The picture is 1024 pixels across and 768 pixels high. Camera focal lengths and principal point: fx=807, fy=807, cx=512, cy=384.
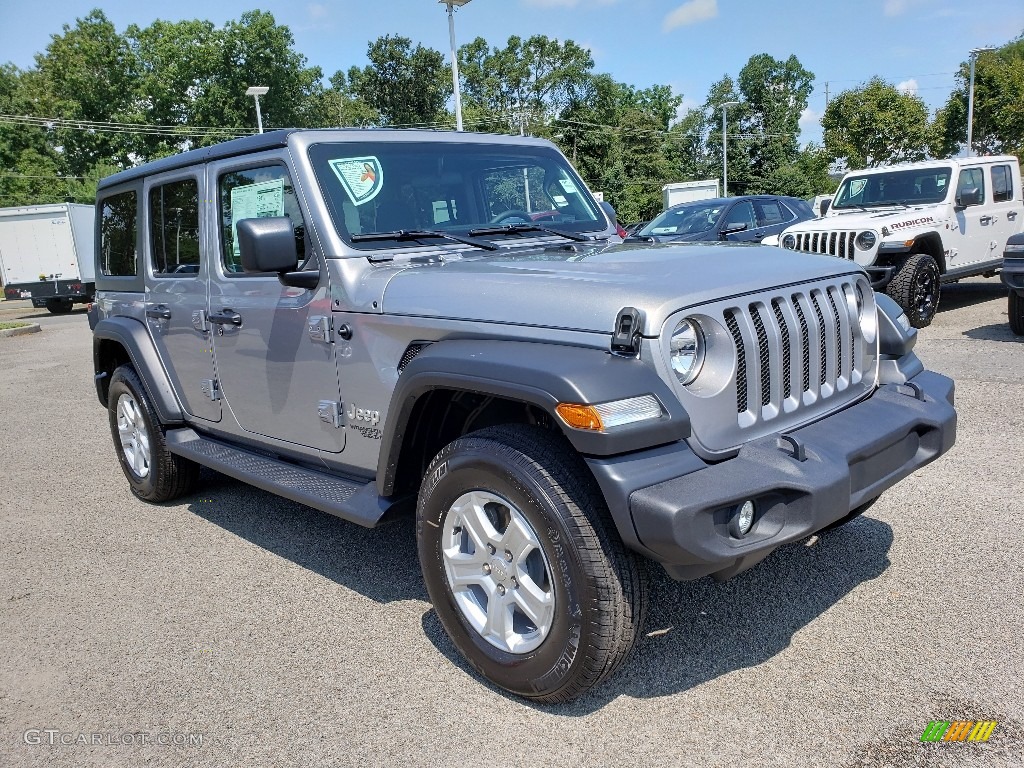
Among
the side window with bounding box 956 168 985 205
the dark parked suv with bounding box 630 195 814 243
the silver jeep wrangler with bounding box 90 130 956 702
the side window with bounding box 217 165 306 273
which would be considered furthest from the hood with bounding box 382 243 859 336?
the dark parked suv with bounding box 630 195 814 243

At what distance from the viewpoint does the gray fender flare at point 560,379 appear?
7.69 ft

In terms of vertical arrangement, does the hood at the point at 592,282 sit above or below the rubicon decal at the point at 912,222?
above

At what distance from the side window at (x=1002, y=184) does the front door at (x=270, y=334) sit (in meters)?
11.0

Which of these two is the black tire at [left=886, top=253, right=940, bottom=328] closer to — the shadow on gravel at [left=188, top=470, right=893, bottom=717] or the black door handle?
the shadow on gravel at [left=188, top=470, right=893, bottom=717]

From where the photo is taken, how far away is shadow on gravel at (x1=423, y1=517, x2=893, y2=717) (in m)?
2.91

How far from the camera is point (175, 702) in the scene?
2.96 m

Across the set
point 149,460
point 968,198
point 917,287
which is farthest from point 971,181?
point 149,460

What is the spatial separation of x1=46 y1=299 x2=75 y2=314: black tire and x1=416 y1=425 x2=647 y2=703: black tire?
77.5 feet

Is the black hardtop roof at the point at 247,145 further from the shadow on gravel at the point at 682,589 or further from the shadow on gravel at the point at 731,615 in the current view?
the shadow on gravel at the point at 731,615

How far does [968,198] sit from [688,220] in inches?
162

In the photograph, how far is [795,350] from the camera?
2.85 meters

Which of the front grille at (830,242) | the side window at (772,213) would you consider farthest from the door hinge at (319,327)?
the side window at (772,213)

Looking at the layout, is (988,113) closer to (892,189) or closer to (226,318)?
(892,189)

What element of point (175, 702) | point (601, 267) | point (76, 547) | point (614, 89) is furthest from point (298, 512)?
point (614, 89)
